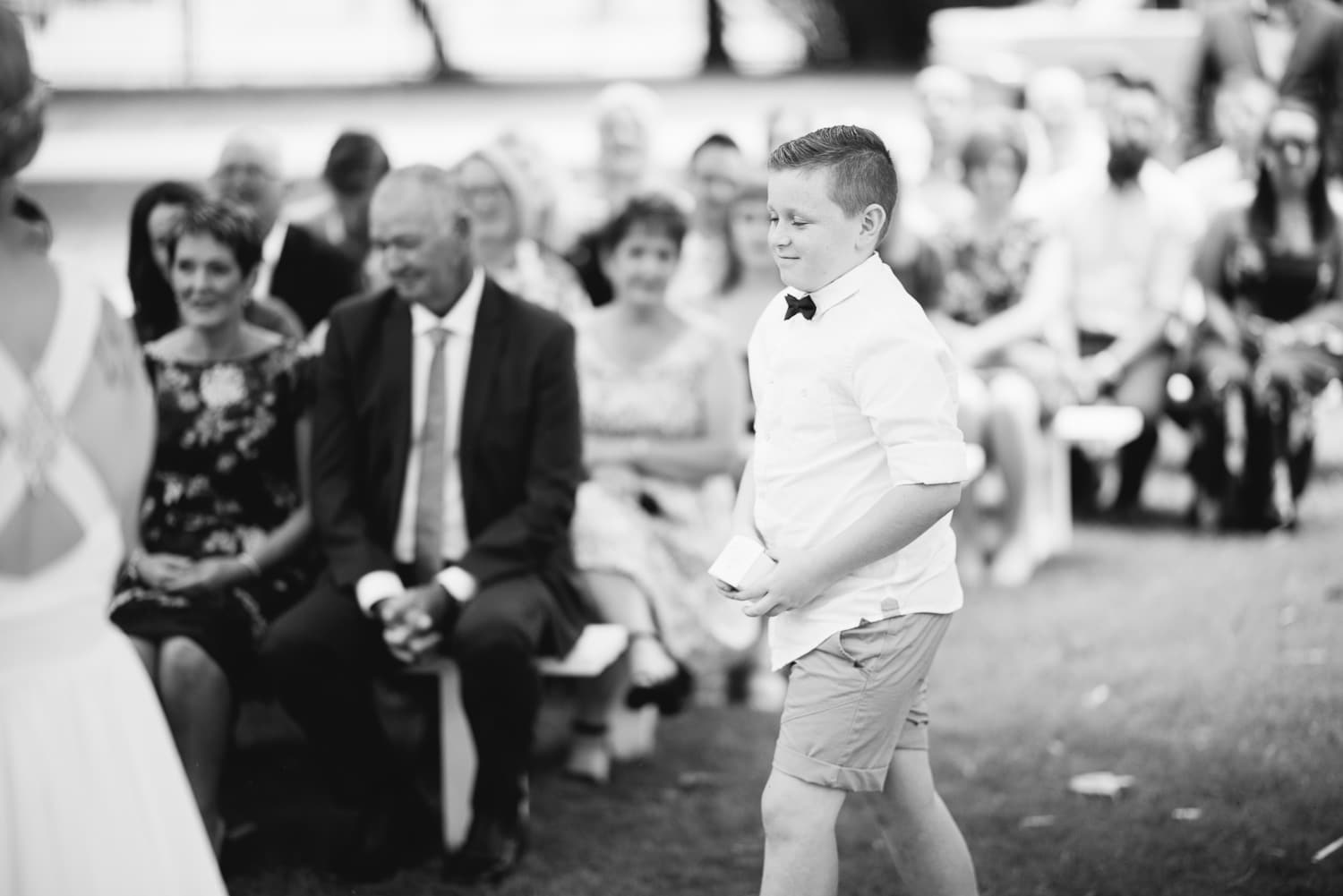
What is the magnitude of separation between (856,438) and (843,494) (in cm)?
11

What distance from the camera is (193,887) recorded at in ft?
8.27

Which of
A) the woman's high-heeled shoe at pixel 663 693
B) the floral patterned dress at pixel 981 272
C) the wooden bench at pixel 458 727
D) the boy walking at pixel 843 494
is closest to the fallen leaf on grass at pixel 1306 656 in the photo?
the woman's high-heeled shoe at pixel 663 693

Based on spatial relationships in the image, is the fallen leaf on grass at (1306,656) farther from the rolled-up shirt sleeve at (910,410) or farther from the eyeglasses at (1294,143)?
the rolled-up shirt sleeve at (910,410)

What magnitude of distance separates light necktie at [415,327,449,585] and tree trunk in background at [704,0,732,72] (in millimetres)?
15171

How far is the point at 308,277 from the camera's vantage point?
5.90 m

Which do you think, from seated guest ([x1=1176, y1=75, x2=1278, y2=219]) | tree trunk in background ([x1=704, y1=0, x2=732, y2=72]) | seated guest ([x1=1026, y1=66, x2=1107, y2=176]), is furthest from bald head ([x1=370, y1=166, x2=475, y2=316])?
tree trunk in background ([x1=704, y1=0, x2=732, y2=72])

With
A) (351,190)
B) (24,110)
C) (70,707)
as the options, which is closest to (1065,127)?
(351,190)

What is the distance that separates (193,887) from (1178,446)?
7.47 m

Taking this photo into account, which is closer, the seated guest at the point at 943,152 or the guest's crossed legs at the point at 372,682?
the guest's crossed legs at the point at 372,682

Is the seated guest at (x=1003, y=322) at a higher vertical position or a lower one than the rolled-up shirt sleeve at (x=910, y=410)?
lower

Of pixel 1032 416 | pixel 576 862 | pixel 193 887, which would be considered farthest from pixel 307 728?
pixel 1032 416

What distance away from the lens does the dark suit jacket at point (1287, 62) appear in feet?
28.4

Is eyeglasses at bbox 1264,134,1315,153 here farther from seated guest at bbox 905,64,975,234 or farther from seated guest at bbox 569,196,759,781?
seated guest at bbox 569,196,759,781

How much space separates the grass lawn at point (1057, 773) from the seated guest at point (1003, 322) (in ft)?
2.06
